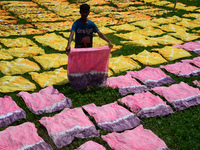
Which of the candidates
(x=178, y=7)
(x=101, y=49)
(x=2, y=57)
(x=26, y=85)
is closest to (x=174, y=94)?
(x=101, y=49)

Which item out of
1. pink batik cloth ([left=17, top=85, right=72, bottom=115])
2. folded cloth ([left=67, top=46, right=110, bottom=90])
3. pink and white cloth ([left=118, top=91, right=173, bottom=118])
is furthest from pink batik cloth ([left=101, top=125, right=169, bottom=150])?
folded cloth ([left=67, top=46, right=110, bottom=90])

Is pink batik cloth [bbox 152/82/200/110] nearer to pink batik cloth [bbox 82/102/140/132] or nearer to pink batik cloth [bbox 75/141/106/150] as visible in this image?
pink batik cloth [bbox 82/102/140/132]

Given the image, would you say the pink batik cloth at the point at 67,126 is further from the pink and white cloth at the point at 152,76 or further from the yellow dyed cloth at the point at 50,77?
the pink and white cloth at the point at 152,76

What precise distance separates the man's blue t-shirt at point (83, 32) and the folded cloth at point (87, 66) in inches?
13.4

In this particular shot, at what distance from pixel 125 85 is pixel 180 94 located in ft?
4.09

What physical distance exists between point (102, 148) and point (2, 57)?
4.38m

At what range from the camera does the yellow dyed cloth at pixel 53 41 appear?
7.09 meters

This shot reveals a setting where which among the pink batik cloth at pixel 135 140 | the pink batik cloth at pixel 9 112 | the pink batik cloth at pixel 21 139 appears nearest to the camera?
the pink batik cloth at pixel 21 139

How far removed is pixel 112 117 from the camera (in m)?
3.85

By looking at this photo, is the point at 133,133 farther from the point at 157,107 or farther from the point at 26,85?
the point at 26,85

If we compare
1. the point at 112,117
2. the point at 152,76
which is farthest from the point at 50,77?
the point at 152,76

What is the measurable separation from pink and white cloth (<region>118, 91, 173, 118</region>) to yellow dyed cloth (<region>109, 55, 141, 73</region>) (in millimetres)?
1429

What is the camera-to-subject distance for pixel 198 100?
4570 mm

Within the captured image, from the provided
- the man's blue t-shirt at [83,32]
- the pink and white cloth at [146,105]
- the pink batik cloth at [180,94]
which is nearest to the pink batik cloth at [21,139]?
the pink and white cloth at [146,105]
